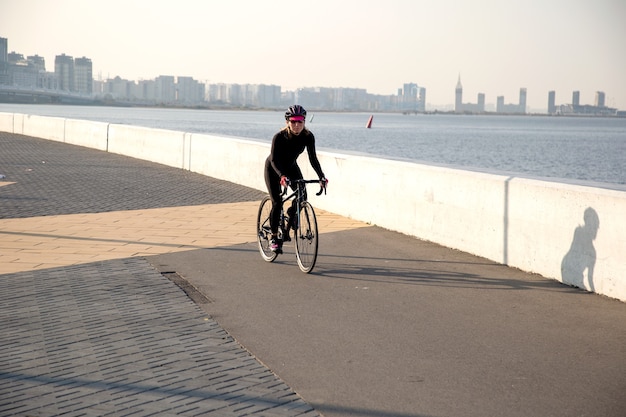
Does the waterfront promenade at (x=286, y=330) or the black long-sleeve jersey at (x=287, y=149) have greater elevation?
the black long-sleeve jersey at (x=287, y=149)

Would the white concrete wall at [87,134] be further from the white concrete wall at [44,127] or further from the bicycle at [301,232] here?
the bicycle at [301,232]

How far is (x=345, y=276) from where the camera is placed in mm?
8602

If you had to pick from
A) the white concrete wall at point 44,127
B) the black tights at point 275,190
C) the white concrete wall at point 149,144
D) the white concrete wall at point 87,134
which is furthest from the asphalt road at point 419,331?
the white concrete wall at point 44,127

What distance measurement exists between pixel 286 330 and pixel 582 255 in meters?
3.01

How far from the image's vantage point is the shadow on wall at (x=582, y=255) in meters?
7.85

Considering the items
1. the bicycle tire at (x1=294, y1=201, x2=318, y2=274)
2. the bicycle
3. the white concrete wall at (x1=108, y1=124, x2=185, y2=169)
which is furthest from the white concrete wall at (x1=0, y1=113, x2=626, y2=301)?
the white concrete wall at (x1=108, y1=124, x2=185, y2=169)

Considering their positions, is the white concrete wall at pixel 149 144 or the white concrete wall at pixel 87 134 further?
the white concrete wall at pixel 87 134

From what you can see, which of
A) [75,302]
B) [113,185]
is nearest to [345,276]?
[75,302]

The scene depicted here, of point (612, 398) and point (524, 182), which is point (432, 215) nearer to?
point (524, 182)

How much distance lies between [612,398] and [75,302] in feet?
14.0

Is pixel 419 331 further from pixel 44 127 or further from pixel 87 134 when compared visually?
pixel 44 127

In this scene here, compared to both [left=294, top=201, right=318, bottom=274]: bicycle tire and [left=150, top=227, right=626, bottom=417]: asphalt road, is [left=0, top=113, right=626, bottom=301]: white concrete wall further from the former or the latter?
[left=294, top=201, right=318, bottom=274]: bicycle tire

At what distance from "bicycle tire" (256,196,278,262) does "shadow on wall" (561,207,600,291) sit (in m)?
2.95

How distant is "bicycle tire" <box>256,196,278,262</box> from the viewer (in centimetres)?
943
